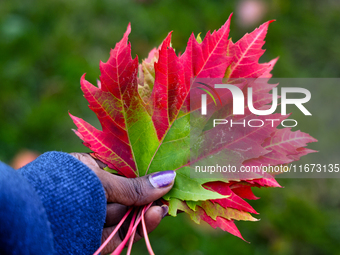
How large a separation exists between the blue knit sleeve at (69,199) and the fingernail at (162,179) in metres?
0.14

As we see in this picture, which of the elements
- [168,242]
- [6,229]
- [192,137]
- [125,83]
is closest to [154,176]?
[192,137]

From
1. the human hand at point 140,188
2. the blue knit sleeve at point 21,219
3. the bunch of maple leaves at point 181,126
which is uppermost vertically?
the bunch of maple leaves at point 181,126

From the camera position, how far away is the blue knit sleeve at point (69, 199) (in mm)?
709

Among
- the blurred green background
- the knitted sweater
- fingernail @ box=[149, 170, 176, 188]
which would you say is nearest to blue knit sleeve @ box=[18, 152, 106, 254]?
the knitted sweater

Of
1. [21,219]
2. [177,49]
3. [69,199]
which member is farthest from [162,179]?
[177,49]

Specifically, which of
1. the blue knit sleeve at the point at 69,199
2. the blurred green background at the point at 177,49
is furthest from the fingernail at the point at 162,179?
the blurred green background at the point at 177,49

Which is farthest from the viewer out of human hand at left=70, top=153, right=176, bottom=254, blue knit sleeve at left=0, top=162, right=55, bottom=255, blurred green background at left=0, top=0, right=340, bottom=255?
blurred green background at left=0, top=0, right=340, bottom=255

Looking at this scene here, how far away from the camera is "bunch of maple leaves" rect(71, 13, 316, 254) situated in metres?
0.74

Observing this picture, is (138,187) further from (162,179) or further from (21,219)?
(21,219)

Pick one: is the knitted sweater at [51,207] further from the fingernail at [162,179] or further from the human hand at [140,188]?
the fingernail at [162,179]

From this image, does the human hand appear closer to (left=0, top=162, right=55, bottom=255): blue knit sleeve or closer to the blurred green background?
Result: (left=0, top=162, right=55, bottom=255): blue knit sleeve

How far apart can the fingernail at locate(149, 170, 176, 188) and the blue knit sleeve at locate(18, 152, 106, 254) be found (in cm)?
14

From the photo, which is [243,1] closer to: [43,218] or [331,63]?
[331,63]

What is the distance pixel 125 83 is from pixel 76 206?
331 mm
